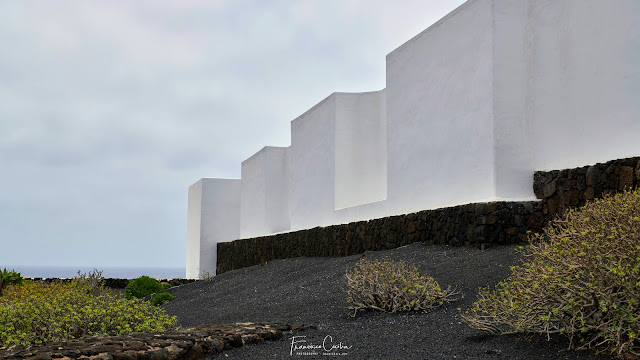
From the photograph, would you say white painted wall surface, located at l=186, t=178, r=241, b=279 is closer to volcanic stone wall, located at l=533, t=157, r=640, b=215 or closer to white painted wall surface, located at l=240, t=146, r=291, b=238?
white painted wall surface, located at l=240, t=146, r=291, b=238

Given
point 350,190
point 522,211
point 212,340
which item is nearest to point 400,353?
point 212,340

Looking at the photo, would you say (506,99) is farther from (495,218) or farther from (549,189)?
(495,218)

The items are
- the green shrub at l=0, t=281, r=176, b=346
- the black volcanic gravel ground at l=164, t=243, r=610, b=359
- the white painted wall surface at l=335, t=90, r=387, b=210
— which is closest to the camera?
the black volcanic gravel ground at l=164, t=243, r=610, b=359

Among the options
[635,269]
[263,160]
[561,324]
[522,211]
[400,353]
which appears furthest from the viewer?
[263,160]

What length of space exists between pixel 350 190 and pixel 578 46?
6.85 metres

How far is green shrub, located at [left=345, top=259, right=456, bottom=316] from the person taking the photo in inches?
262

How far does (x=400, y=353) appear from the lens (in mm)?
4926

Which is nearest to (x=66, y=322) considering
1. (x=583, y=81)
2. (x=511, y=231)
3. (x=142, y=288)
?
(x=511, y=231)

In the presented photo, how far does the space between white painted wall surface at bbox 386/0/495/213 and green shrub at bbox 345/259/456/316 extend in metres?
2.64

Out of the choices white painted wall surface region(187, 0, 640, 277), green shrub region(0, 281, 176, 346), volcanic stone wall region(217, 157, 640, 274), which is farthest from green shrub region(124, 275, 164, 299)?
green shrub region(0, 281, 176, 346)

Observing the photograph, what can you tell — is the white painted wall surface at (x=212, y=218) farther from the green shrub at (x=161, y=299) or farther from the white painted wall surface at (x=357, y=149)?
the white painted wall surface at (x=357, y=149)

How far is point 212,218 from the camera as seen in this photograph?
941 inches

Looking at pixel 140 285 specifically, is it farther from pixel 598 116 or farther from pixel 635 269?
pixel 635 269

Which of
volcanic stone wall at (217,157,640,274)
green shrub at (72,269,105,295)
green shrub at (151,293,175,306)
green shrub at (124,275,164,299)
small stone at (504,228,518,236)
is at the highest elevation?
volcanic stone wall at (217,157,640,274)
